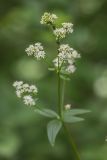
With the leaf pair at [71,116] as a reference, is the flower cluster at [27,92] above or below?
above

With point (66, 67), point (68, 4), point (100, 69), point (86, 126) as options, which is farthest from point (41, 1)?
point (66, 67)

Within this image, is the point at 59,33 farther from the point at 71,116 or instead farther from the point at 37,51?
the point at 71,116

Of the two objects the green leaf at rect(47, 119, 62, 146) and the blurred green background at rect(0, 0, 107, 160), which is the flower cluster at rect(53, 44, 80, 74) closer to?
the green leaf at rect(47, 119, 62, 146)

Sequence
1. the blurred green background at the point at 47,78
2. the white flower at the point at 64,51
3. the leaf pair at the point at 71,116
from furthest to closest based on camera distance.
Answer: the blurred green background at the point at 47,78
the leaf pair at the point at 71,116
the white flower at the point at 64,51

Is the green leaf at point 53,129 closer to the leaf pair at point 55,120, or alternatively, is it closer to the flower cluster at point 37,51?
the leaf pair at point 55,120

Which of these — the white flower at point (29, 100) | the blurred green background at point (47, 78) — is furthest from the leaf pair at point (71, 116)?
the blurred green background at point (47, 78)

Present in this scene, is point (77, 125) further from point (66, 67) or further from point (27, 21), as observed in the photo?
point (66, 67)

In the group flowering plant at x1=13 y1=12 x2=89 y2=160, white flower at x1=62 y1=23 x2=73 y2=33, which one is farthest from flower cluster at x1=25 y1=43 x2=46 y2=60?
white flower at x1=62 y1=23 x2=73 y2=33
